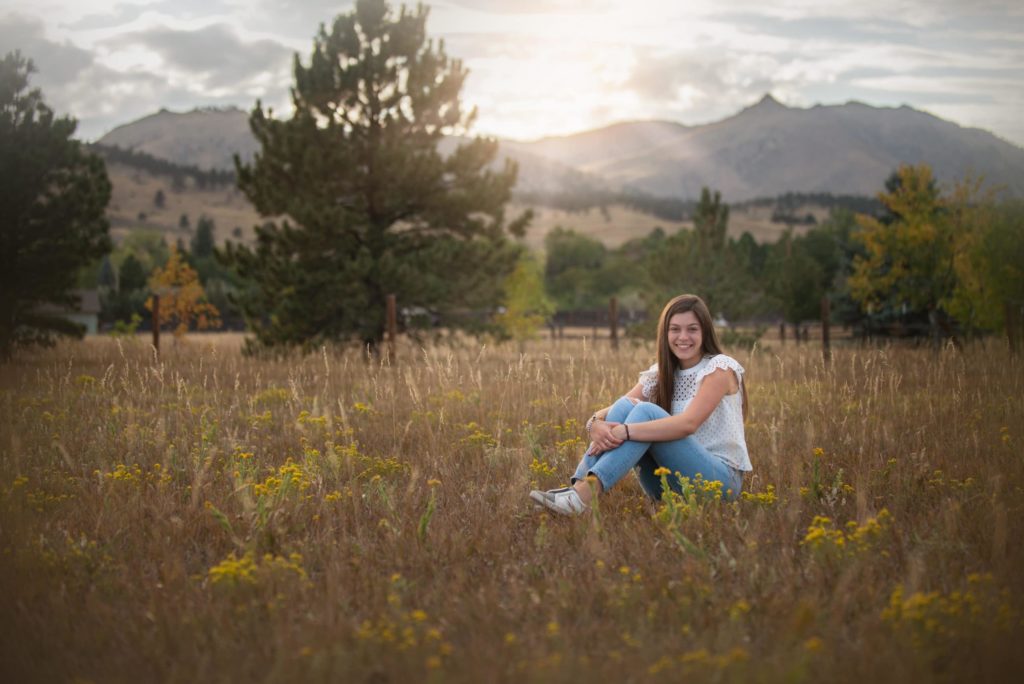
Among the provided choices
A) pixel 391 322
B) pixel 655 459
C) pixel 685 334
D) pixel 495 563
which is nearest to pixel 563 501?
pixel 655 459

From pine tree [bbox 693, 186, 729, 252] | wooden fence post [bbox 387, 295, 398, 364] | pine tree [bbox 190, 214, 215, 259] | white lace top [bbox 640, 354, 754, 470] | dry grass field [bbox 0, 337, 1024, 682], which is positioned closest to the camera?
dry grass field [bbox 0, 337, 1024, 682]

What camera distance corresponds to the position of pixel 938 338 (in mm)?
22781

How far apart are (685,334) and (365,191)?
1333cm

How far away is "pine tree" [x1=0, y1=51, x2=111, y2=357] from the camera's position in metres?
16.3

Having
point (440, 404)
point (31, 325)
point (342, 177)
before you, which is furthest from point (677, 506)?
point (31, 325)

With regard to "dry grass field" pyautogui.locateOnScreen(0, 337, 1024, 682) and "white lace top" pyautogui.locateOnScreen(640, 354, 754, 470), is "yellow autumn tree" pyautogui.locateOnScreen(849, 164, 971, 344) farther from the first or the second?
"white lace top" pyautogui.locateOnScreen(640, 354, 754, 470)

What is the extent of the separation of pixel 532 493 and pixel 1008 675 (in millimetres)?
2426

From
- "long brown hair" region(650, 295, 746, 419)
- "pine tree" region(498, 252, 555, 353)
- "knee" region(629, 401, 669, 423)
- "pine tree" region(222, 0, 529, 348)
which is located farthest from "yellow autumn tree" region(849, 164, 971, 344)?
"knee" region(629, 401, 669, 423)

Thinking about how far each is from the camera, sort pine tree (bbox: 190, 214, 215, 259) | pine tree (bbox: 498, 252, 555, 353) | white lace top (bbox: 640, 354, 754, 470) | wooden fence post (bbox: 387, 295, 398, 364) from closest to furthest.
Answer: white lace top (bbox: 640, 354, 754, 470) → wooden fence post (bbox: 387, 295, 398, 364) → pine tree (bbox: 498, 252, 555, 353) → pine tree (bbox: 190, 214, 215, 259)

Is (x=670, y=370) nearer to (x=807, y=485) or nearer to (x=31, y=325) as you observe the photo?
(x=807, y=485)

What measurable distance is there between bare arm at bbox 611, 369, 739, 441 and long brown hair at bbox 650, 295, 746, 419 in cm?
26

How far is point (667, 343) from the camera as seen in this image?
15.7ft

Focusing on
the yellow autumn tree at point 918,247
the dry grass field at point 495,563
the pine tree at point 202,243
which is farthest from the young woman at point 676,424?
the pine tree at point 202,243

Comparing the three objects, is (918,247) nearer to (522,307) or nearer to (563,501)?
(522,307)
